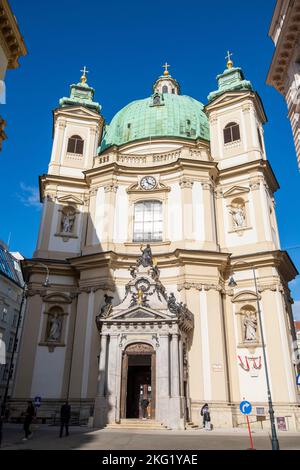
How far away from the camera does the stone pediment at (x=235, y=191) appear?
29.0m

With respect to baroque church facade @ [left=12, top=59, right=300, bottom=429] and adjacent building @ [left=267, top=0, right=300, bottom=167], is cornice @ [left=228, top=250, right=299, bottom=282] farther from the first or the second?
adjacent building @ [left=267, top=0, right=300, bottom=167]

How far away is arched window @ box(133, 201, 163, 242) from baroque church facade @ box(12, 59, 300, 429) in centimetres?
8

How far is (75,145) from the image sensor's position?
33.4 m

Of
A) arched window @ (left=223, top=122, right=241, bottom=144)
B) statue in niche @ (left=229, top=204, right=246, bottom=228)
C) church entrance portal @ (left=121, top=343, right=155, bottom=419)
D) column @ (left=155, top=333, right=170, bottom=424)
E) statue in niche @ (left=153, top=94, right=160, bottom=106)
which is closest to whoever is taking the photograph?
column @ (left=155, top=333, right=170, bottom=424)

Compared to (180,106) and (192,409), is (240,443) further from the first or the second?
(180,106)

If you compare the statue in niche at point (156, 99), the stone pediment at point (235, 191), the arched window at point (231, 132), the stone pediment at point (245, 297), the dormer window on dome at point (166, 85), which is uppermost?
the dormer window on dome at point (166, 85)

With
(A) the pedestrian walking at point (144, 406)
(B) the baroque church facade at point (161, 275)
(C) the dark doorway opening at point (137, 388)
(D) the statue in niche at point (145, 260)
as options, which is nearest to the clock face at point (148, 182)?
(B) the baroque church facade at point (161, 275)

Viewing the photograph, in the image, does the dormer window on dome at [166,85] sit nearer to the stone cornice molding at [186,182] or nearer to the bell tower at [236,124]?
the bell tower at [236,124]

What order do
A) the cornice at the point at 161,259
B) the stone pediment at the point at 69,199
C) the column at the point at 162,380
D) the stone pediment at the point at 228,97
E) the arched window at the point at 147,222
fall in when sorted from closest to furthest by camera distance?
the column at the point at 162,380
the cornice at the point at 161,259
the arched window at the point at 147,222
the stone pediment at the point at 69,199
the stone pediment at the point at 228,97

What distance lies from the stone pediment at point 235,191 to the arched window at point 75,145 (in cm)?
1277

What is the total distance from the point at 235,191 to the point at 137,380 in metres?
14.9

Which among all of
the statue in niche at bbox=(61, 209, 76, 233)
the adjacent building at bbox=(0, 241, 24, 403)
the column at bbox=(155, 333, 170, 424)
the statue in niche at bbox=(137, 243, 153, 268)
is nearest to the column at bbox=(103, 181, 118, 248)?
the statue in niche at bbox=(61, 209, 76, 233)

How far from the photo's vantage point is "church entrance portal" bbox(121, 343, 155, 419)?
21.3 m
